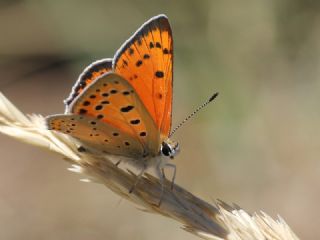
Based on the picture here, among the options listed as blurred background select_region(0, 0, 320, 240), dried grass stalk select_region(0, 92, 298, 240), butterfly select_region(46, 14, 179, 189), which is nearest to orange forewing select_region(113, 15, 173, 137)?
butterfly select_region(46, 14, 179, 189)

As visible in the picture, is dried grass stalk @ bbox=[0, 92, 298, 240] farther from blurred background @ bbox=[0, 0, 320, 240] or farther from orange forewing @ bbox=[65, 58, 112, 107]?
blurred background @ bbox=[0, 0, 320, 240]

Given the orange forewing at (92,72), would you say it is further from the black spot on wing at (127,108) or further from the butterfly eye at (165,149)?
the butterfly eye at (165,149)

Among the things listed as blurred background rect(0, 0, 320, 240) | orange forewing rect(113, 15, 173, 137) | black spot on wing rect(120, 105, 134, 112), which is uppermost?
blurred background rect(0, 0, 320, 240)

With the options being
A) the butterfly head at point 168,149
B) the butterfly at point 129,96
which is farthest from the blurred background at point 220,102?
the butterfly at point 129,96

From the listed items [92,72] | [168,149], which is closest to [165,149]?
[168,149]

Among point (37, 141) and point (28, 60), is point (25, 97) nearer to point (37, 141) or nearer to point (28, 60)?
point (28, 60)
